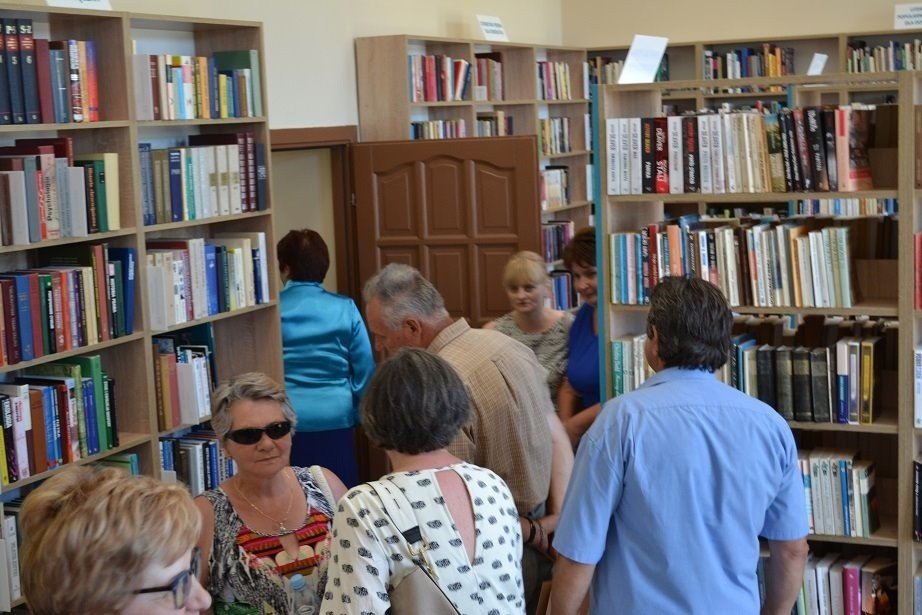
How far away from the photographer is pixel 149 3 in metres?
5.30

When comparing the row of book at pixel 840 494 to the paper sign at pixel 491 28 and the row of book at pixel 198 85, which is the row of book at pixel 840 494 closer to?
the row of book at pixel 198 85

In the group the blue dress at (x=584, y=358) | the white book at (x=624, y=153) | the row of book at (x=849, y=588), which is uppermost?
the white book at (x=624, y=153)

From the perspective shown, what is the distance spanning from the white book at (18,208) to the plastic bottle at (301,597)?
5.73 feet

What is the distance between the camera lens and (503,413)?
3.24 metres

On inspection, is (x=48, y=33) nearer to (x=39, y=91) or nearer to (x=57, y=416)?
(x=39, y=91)

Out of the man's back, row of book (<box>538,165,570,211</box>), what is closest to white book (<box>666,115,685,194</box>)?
the man's back

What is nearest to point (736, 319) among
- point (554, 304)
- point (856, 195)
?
point (856, 195)

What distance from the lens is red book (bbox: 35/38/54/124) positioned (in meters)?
4.07

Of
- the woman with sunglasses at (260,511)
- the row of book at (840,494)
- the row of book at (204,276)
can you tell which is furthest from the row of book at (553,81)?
the woman with sunglasses at (260,511)

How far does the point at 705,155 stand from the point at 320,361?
2036mm

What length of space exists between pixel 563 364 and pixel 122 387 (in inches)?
70.9

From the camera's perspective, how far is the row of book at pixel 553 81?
357 inches

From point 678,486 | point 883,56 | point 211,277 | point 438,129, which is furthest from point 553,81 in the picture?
point 678,486

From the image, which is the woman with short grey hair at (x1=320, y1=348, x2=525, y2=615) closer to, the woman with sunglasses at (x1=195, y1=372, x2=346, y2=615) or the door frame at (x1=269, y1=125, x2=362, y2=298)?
the woman with sunglasses at (x1=195, y1=372, x2=346, y2=615)
